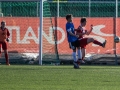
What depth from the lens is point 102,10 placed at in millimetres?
31672

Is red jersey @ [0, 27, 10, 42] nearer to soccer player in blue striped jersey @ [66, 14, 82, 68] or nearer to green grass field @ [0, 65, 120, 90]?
soccer player in blue striped jersey @ [66, 14, 82, 68]

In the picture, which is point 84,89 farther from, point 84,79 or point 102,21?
point 102,21

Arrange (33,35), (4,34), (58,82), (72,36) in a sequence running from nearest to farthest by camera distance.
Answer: (58,82) < (72,36) < (4,34) < (33,35)

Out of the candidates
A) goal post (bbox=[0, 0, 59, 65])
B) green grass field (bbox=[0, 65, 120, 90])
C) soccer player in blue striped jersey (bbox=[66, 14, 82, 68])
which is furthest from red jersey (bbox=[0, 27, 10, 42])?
green grass field (bbox=[0, 65, 120, 90])

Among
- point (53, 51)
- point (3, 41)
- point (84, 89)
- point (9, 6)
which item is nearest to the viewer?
point (84, 89)

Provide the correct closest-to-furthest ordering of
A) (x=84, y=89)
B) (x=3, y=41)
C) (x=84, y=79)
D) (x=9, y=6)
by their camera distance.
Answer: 1. (x=84, y=89)
2. (x=84, y=79)
3. (x=3, y=41)
4. (x=9, y=6)

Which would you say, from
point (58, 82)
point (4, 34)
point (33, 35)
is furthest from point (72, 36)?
point (58, 82)

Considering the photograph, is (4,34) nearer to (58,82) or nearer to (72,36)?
(72,36)

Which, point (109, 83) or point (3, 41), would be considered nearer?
point (109, 83)

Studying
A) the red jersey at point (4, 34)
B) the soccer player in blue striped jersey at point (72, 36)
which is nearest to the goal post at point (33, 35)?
the red jersey at point (4, 34)

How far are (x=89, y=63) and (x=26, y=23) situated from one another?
3.52 meters

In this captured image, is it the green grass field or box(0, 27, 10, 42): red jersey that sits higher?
A: box(0, 27, 10, 42): red jersey

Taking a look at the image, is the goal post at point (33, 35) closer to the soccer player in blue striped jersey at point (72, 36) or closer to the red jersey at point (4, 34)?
the red jersey at point (4, 34)

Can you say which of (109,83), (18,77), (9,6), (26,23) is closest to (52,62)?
(26,23)
